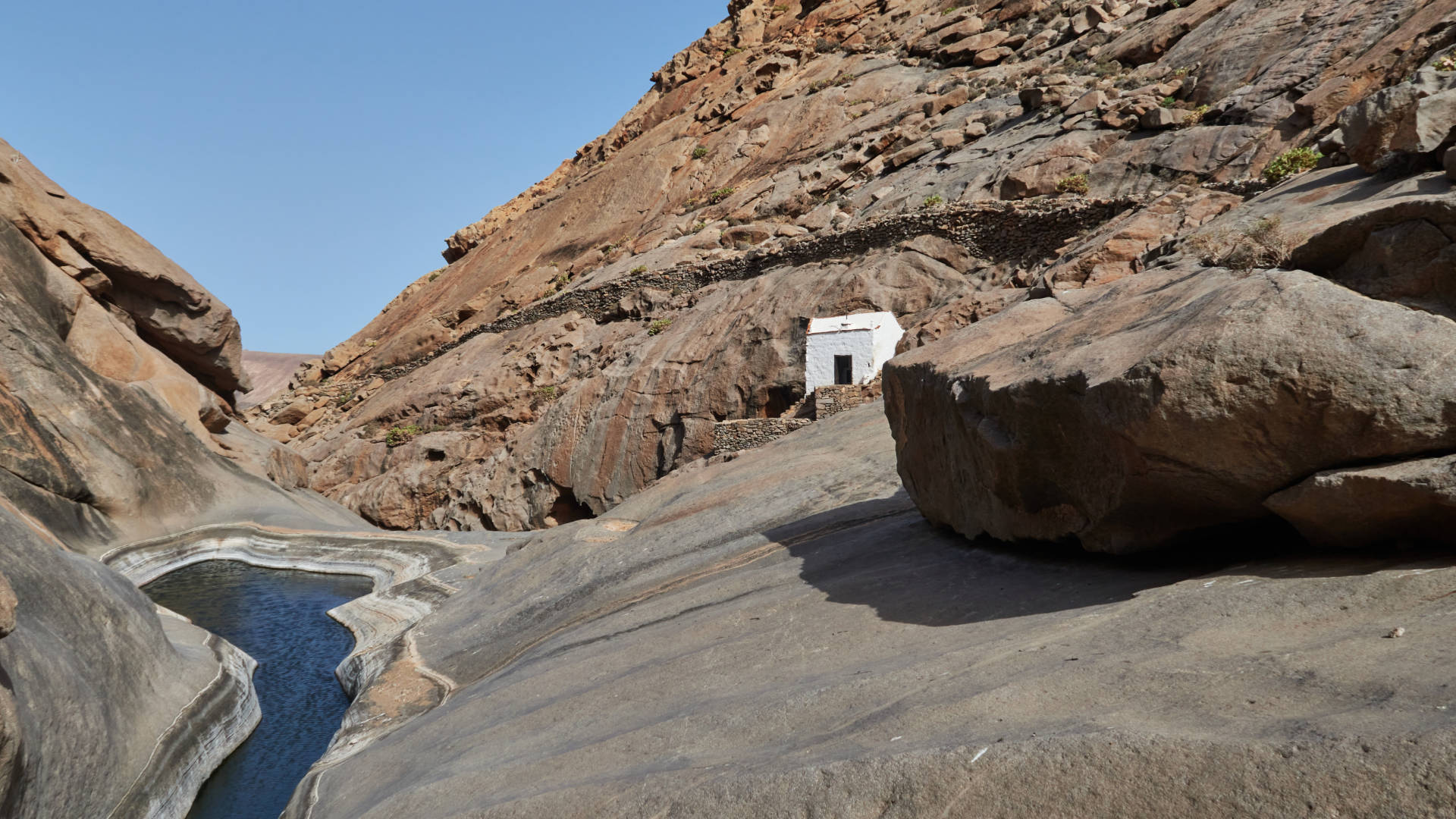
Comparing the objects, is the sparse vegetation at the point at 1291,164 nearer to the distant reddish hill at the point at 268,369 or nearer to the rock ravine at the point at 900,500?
the rock ravine at the point at 900,500

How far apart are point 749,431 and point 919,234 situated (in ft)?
29.9

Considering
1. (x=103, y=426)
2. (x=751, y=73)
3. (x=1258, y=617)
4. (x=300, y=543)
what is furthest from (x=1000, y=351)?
(x=751, y=73)

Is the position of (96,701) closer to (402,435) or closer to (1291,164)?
(1291,164)

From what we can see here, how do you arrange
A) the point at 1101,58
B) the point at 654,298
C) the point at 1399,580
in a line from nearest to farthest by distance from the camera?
the point at 1399,580 → the point at 654,298 → the point at 1101,58

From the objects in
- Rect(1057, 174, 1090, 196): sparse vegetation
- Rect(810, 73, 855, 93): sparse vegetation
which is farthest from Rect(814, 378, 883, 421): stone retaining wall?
Rect(810, 73, 855, 93): sparse vegetation

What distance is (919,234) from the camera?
28.9 m

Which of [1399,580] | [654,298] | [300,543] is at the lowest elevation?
[300,543]

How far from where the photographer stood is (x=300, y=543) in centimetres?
2586

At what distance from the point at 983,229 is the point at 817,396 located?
8595 mm

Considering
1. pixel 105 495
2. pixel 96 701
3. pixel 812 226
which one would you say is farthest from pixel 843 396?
pixel 105 495

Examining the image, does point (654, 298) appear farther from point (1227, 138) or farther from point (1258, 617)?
point (1258, 617)

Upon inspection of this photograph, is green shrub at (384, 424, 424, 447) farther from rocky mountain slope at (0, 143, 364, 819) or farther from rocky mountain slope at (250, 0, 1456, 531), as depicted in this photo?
rocky mountain slope at (0, 143, 364, 819)

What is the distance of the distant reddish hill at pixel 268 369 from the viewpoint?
131 meters

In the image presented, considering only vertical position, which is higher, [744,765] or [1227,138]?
[1227,138]
